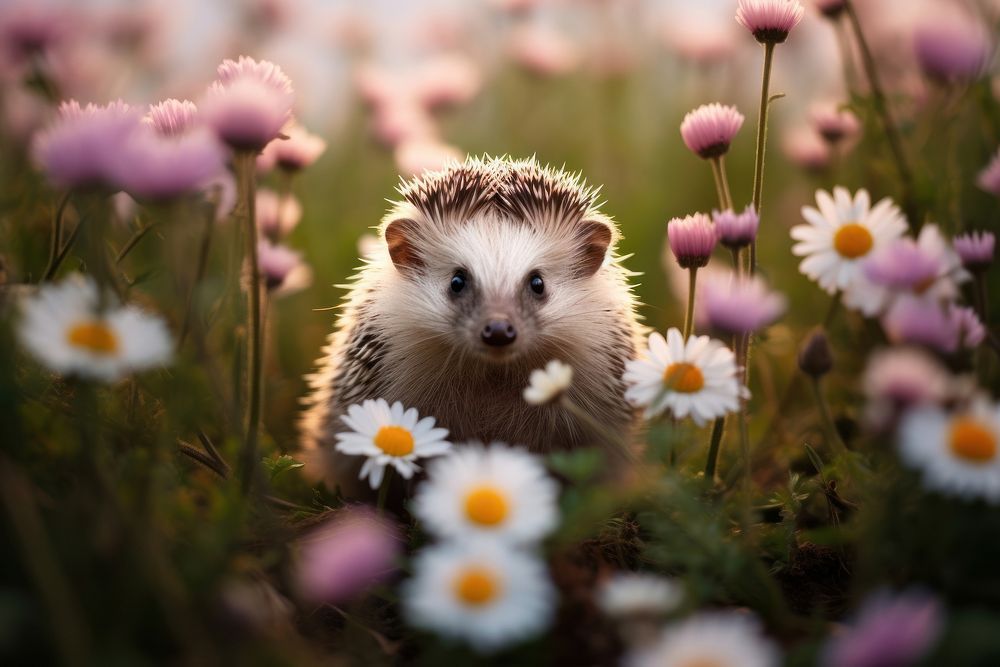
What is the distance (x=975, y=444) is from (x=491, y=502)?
94cm

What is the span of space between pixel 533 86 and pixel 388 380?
381 cm

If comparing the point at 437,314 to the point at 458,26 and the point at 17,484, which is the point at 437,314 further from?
the point at 458,26

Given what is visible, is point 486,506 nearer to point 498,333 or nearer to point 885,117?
point 498,333

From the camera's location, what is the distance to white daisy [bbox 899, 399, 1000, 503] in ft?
5.68

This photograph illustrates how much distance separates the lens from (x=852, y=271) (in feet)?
8.09

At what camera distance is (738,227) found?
246 cm

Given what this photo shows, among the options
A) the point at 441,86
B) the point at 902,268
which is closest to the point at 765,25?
the point at 902,268

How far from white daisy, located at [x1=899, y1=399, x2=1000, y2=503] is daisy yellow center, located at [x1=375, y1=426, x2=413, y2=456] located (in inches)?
48.1

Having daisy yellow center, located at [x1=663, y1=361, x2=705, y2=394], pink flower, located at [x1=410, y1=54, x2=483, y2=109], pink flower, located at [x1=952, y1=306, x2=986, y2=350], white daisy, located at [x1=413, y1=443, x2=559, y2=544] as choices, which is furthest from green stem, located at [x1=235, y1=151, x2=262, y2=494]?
pink flower, located at [x1=410, y1=54, x2=483, y2=109]

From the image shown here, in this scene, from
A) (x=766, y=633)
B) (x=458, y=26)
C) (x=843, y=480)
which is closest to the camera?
(x=766, y=633)

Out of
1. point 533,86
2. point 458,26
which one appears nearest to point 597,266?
point 533,86

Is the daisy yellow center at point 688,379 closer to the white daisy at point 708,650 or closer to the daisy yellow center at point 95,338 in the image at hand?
the white daisy at point 708,650

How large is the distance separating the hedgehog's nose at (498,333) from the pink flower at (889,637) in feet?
5.14

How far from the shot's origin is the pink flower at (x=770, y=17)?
8.63ft
